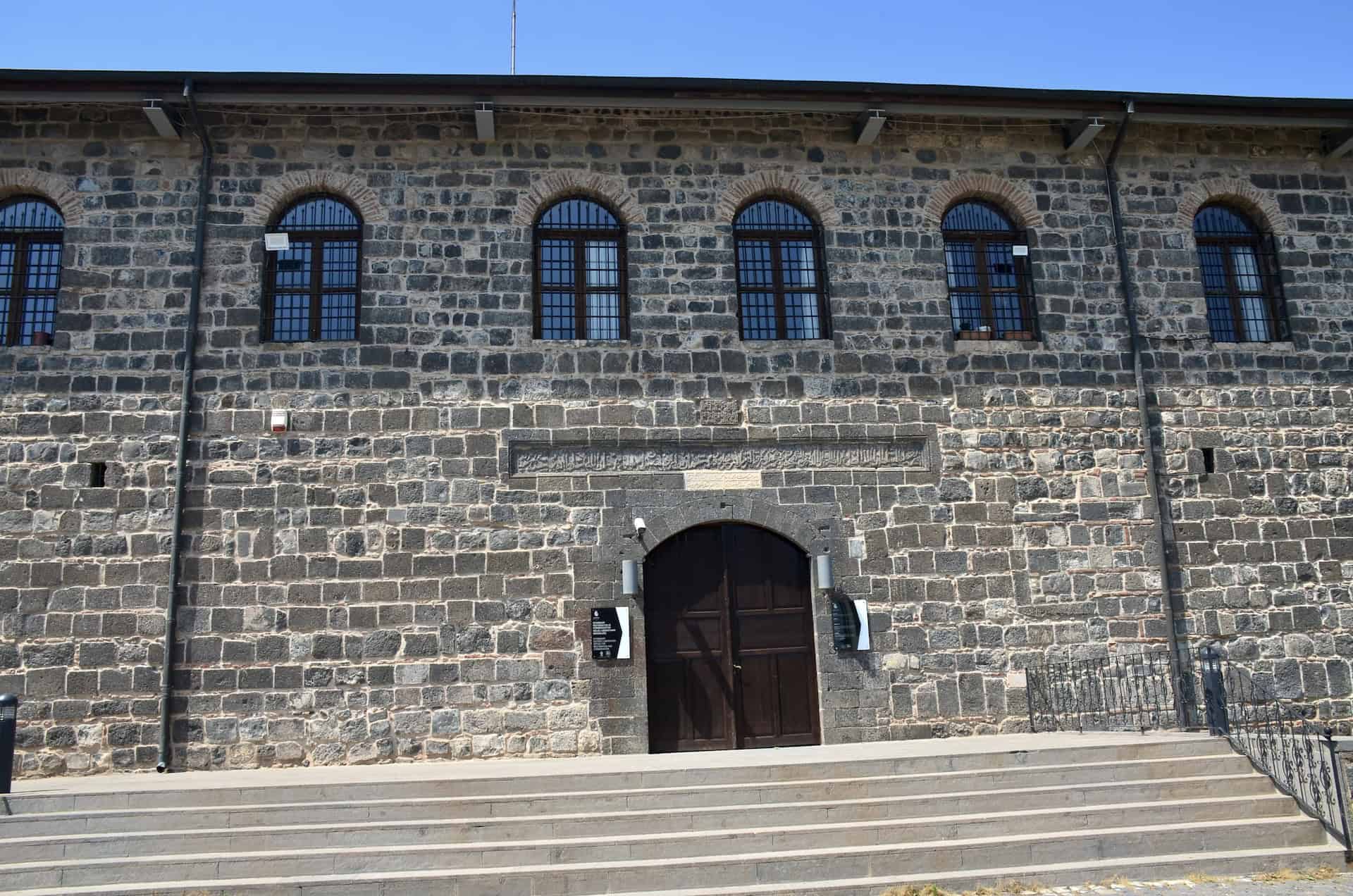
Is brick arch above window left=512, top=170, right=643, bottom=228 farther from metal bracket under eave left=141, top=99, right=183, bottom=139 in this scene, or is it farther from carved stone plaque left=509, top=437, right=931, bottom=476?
metal bracket under eave left=141, top=99, right=183, bottom=139

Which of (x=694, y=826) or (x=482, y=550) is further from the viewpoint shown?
(x=482, y=550)

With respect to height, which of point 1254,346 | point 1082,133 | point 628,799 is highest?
point 1082,133

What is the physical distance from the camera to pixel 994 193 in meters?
12.2

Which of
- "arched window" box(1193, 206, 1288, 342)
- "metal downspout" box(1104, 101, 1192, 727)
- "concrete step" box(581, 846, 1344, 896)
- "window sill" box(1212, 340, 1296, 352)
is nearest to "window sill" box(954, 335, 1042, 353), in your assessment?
"metal downspout" box(1104, 101, 1192, 727)

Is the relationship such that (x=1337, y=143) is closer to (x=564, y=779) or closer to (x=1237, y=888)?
(x=1237, y=888)

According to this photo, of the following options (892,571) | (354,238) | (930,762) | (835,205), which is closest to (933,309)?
(835,205)

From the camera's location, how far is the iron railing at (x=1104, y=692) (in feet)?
35.8

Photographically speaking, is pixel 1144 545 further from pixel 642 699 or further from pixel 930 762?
pixel 642 699

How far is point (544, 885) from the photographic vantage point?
7512 millimetres

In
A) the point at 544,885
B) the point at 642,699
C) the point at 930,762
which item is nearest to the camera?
the point at 544,885

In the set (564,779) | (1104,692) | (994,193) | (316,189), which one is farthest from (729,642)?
(316,189)

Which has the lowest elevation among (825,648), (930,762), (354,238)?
(930,762)

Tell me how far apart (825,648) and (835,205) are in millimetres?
4744

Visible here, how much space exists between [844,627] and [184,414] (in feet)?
22.4
